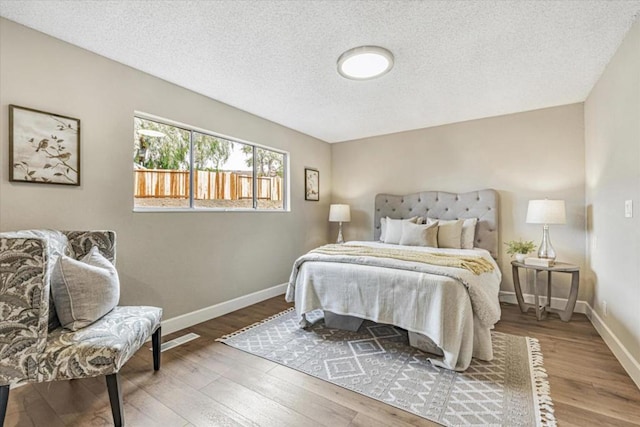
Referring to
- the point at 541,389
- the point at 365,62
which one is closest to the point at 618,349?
the point at 541,389

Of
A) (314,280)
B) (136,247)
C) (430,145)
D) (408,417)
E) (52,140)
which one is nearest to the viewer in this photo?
(408,417)

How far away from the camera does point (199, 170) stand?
127 inches

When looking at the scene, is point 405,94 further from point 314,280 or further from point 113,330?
point 113,330

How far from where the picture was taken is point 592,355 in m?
2.30

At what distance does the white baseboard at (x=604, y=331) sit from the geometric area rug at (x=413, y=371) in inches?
19.4

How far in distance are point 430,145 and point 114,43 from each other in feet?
12.4

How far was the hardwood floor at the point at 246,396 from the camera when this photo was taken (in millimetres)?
1609

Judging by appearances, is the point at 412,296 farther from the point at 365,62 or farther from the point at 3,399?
the point at 3,399

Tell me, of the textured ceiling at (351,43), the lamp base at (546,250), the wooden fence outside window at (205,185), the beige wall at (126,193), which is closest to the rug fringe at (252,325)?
the beige wall at (126,193)

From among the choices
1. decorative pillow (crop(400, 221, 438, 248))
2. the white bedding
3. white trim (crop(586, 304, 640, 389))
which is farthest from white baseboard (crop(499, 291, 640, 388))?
decorative pillow (crop(400, 221, 438, 248))

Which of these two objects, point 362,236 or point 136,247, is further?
point 362,236

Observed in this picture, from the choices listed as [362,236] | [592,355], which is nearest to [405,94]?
[362,236]

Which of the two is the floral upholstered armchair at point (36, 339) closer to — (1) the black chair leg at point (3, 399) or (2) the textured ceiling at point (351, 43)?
(1) the black chair leg at point (3, 399)

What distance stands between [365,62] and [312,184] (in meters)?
2.56
